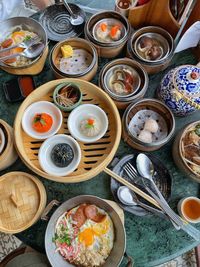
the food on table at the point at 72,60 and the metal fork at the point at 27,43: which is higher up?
the metal fork at the point at 27,43

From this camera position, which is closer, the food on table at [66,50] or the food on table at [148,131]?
the food on table at [148,131]

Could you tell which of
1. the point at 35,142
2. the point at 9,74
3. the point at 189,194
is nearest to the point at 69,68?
the point at 9,74

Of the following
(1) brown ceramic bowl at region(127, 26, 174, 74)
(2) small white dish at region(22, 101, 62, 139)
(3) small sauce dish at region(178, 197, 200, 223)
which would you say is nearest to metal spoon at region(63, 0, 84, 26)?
(1) brown ceramic bowl at region(127, 26, 174, 74)

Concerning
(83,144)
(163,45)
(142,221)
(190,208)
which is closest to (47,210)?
(83,144)

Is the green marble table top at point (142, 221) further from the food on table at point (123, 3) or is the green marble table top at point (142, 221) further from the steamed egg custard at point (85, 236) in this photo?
the food on table at point (123, 3)

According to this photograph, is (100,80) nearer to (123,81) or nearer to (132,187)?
(123,81)

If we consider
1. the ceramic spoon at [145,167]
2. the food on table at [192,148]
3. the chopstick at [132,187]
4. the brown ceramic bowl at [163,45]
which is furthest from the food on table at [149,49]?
the chopstick at [132,187]

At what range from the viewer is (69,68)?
1.92 metres

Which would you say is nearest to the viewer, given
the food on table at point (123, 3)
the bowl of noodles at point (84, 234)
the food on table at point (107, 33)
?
the bowl of noodles at point (84, 234)

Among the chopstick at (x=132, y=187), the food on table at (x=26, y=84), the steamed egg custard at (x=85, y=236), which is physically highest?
the food on table at (x=26, y=84)

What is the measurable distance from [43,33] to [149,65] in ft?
2.35

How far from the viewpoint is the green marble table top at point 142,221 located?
1582 mm

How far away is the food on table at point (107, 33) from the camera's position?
6.48ft

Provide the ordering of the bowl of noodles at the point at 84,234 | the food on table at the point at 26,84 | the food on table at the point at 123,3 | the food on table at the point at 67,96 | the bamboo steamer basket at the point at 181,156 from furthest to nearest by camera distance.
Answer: the food on table at the point at 123,3 → the food on table at the point at 26,84 → the food on table at the point at 67,96 → the bamboo steamer basket at the point at 181,156 → the bowl of noodles at the point at 84,234
